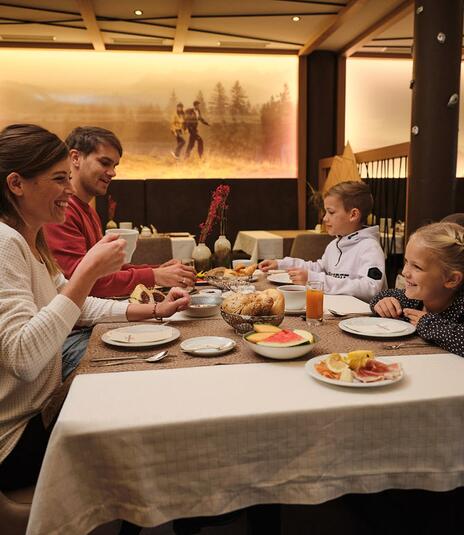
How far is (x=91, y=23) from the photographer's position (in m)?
5.52

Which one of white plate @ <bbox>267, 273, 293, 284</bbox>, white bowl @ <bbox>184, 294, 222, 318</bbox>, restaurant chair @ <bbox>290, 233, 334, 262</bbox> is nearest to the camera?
white bowl @ <bbox>184, 294, 222, 318</bbox>

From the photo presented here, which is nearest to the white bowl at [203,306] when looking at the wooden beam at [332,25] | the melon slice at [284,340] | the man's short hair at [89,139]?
the melon slice at [284,340]

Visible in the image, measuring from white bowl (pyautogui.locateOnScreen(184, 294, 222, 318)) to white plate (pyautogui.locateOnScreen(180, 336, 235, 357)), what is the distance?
0.29 meters

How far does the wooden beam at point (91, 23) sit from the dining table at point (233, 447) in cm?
484

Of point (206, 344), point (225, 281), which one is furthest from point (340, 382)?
point (225, 281)

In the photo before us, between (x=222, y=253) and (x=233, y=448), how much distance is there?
170 cm

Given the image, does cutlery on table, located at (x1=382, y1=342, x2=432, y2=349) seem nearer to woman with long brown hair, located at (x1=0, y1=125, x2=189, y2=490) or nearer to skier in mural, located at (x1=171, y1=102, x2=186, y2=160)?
woman with long brown hair, located at (x1=0, y1=125, x2=189, y2=490)

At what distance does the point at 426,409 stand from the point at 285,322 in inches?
26.8

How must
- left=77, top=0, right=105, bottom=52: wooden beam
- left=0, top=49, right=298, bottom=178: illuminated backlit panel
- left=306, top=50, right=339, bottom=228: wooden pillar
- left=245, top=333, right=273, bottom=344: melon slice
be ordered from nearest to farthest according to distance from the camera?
1. left=245, top=333, right=273, bottom=344: melon slice
2. left=77, top=0, right=105, bottom=52: wooden beam
3. left=0, top=49, right=298, bottom=178: illuminated backlit panel
4. left=306, top=50, right=339, bottom=228: wooden pillar

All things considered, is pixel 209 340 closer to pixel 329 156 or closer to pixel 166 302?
pixel 166 302

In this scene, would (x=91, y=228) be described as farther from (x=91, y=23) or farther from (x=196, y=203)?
(x=196, y=203)

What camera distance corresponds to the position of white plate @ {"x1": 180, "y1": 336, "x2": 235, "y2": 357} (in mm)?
1312

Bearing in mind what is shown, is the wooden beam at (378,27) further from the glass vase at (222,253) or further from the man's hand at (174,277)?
the man's hand at (174,277)

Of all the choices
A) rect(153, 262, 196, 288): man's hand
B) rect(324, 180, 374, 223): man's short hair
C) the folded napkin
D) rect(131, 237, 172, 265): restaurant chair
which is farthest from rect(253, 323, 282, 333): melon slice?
rect(131, 237, 172, 265): restaurant chair
